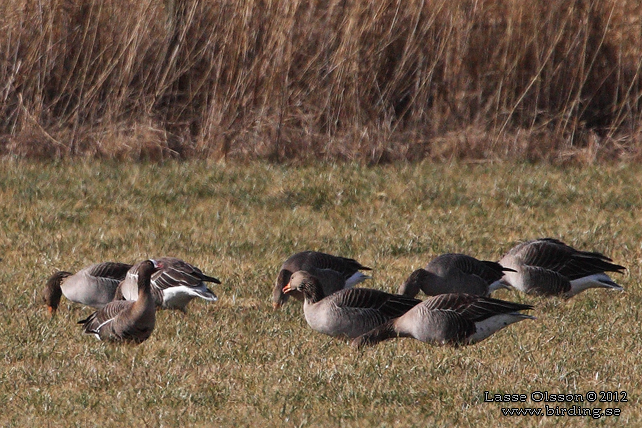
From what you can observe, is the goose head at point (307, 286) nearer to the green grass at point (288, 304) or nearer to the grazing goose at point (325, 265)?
the green grass at point (288, 304)

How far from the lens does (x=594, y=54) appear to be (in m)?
15.4

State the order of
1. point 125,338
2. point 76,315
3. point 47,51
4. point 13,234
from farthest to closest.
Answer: point 47,51, point 13,234, point 76,315, point 125,338

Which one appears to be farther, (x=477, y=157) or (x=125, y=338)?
(x=477, y=157)

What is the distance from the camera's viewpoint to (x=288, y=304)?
8539 mm

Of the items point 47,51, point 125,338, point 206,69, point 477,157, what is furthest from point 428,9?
point 125,338

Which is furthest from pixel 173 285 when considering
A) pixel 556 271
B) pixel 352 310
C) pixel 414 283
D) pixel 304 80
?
pixel 304 80

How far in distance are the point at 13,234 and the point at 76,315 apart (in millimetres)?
2924

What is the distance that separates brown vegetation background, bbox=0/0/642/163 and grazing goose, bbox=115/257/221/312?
632cm

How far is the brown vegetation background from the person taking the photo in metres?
14.5

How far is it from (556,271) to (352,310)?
201 centimetres

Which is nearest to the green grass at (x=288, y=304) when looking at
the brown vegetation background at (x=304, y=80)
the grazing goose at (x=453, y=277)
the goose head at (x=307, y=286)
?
the goose head at (x=307, y=286)

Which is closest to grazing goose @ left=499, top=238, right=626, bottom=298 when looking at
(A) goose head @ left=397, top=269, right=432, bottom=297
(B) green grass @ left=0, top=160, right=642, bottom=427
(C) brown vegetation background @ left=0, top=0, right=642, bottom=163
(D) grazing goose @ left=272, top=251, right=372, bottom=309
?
(B) green grass @ left=0, top=160, right=642, bottom=427

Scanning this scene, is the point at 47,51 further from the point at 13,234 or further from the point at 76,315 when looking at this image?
the point at 76,315

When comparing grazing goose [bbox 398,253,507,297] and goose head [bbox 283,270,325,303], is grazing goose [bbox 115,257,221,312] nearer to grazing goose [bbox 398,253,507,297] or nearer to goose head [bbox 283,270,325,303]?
goose head [bbox 283,270,325,303]
